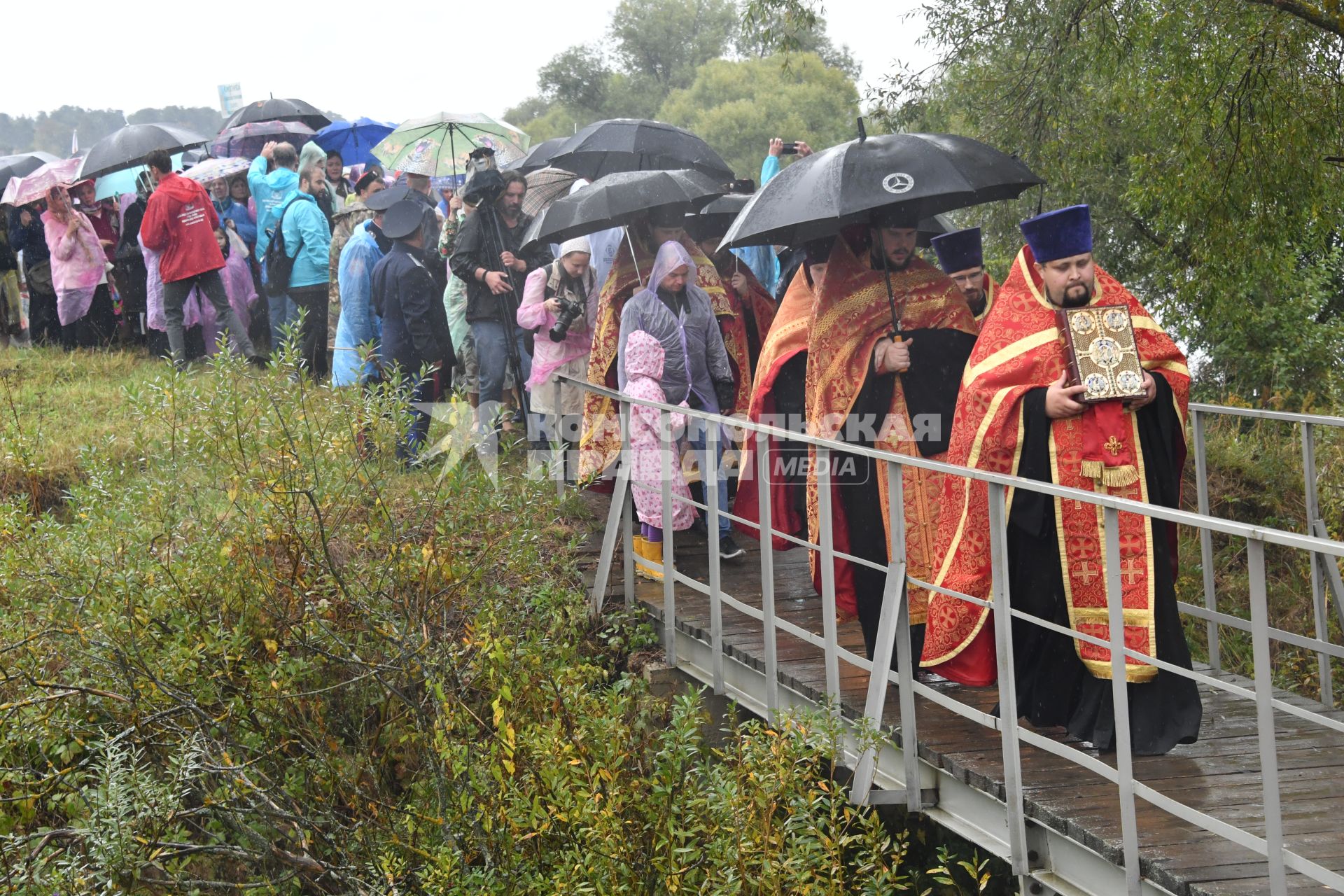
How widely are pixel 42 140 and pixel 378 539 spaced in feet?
321

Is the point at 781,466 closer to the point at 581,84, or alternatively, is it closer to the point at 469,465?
the point at 469,465

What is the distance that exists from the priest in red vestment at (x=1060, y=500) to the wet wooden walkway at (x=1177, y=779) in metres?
0.20

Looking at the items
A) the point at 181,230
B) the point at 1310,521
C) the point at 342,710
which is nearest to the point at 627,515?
the point at 342,710

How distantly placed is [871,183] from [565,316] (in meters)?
3.37

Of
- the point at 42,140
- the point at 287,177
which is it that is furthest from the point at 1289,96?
the point at 42,140

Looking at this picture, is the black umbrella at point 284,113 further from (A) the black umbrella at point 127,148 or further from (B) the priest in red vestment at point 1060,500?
(B) the priest in red vestment at point 1060,500

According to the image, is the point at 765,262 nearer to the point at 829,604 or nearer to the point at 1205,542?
the point at 1205,542

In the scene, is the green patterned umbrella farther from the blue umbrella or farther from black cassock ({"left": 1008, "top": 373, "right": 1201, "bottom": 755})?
black cassock ({"left": 1008, "top": 373, "right": 1201, "bottom": 755})

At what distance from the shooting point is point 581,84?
204 feet

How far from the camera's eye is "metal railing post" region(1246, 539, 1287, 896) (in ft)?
10.5

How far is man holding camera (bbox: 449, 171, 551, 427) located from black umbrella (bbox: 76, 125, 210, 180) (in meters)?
5.10

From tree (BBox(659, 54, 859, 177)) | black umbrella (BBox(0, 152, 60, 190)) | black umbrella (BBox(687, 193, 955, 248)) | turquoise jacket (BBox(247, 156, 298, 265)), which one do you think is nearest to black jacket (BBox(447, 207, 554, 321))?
black umbrella (BBox(687, 193, 955, 248))

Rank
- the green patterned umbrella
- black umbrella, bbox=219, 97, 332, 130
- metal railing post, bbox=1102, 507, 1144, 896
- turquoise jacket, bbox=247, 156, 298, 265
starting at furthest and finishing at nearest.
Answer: black umbrella, bbox=219, 97, 332, 130 → turquoise jacket, bbox=247, 156, 298, 265 → the green patterned umbrella → metal railing post, bbox=1102, 507, 1144, 896

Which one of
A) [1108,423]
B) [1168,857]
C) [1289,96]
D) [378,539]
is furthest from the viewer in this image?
[1289,96]
